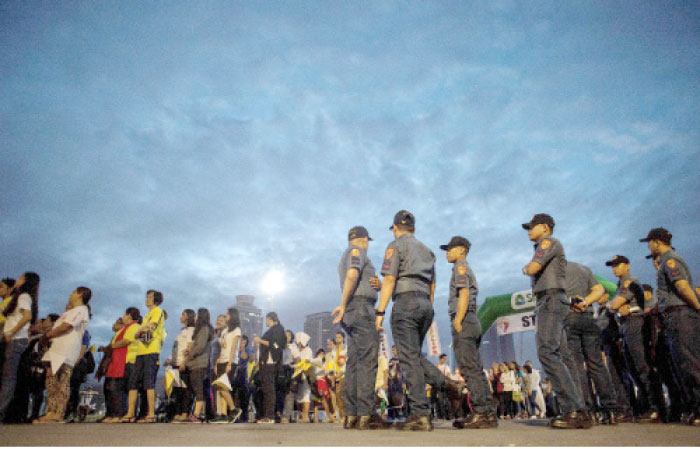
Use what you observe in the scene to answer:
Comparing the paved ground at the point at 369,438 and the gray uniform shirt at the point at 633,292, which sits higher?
the gray uniform shirt at the point at 633,292

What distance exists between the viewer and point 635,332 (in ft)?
18.9

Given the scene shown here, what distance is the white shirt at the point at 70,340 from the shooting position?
583 cm

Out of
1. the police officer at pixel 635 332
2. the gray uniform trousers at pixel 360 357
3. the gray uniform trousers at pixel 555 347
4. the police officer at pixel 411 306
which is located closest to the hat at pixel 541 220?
the gray uniform trousers at pixel 555 347

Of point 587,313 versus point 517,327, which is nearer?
point 587,313

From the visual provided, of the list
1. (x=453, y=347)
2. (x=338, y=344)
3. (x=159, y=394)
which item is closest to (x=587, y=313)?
(x=453, y=347)

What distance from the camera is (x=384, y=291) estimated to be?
4305 mm

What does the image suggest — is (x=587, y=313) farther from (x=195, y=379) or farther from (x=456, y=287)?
(x=195, y=379)

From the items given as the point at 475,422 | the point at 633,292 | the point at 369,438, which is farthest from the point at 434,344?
the point at 369,438

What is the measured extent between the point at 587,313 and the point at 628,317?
1.30 m

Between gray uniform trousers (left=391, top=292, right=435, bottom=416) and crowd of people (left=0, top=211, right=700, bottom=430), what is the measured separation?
1cm

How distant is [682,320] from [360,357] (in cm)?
365

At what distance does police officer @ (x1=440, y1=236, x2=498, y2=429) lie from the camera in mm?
4562

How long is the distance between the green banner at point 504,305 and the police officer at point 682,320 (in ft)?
42.6

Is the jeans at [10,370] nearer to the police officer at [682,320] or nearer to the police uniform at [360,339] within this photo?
the police uniform at [360,339]
